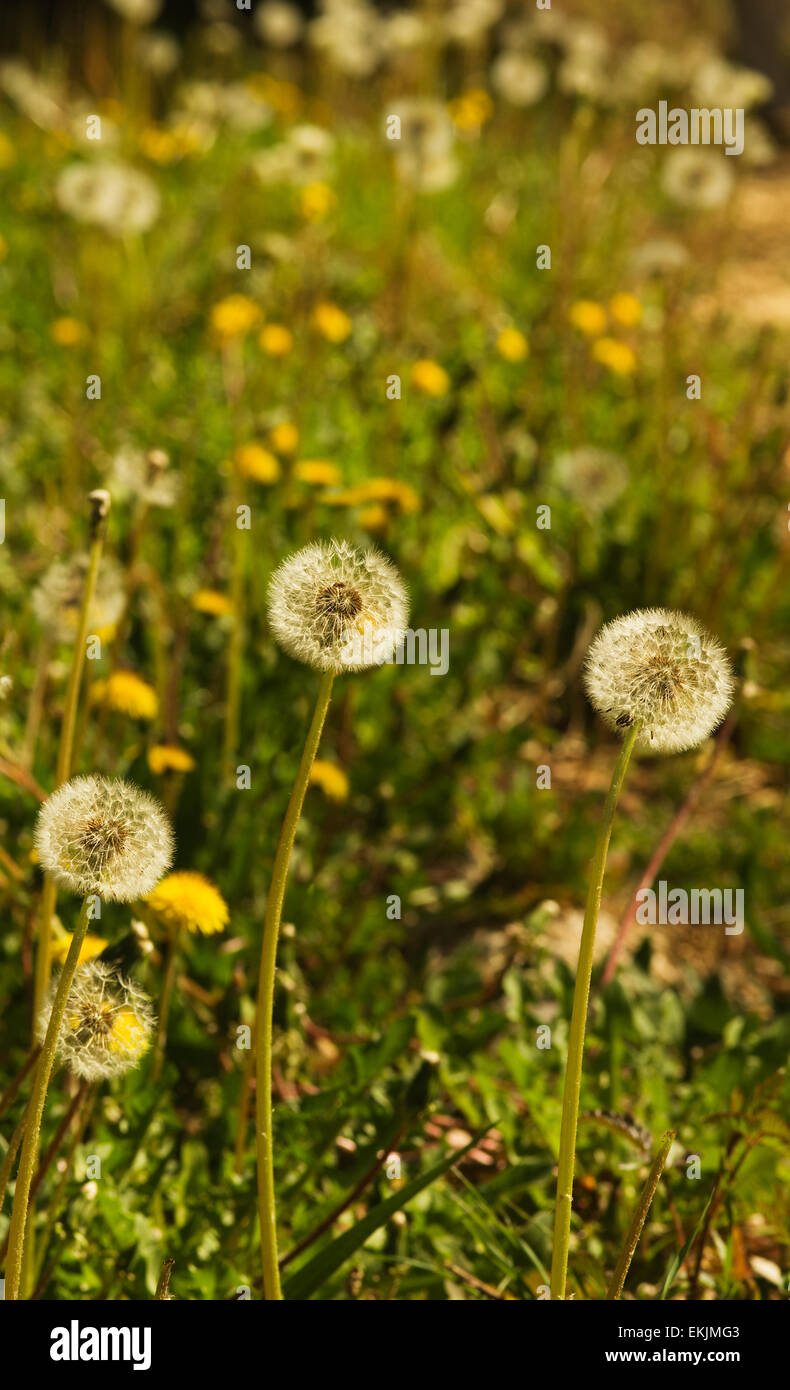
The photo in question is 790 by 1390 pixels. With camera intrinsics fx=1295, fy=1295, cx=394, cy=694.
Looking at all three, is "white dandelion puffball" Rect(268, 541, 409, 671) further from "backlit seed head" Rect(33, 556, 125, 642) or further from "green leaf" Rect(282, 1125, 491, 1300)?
"backlit seed head" Rect(33, 556, 125, 642)

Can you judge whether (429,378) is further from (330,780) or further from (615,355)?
(330,780)

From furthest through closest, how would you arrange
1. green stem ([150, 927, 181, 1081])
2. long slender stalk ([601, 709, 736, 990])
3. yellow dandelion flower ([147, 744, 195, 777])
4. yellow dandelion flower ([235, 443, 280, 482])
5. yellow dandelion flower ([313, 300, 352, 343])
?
yellow dandelion flower ([313, 300, 352, 343]) < yellow dandelion flower ([235, 443, 280, 482]) < yellow dandelion flower ([147, 744, 195, 777]) < long slender stalk ([601, 709, 736, 990]) < green stem ([150, 927, 181, 1081])

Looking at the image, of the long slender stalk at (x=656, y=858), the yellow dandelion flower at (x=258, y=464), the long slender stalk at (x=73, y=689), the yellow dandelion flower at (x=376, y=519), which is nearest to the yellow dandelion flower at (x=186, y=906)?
the long slender stalk at (x=73, y=689)

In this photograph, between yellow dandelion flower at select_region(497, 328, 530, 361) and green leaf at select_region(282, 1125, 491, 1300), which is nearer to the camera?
green leaf at select_region(282, 1125, 491, 1300)

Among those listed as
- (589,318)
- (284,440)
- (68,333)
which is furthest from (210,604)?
(589,318)

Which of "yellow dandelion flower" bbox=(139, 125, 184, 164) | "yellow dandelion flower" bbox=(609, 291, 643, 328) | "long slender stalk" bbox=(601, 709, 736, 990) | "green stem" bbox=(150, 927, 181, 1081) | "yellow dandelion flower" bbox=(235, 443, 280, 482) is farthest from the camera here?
"yellow dandelion flower" bbox=(139, 125, 184, 164)

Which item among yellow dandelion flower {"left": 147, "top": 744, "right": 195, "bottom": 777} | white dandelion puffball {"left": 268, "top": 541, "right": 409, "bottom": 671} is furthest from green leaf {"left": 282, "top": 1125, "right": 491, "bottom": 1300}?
yellow dandelion flower {"left": 147, "top": 744, "right": 195, "bottom": 777}
